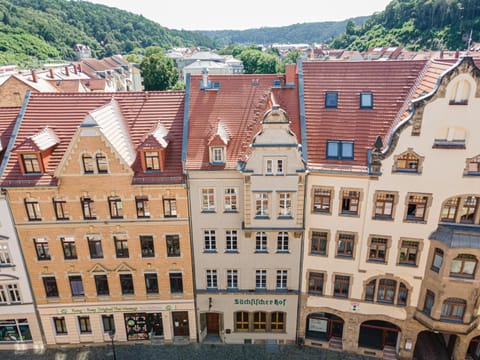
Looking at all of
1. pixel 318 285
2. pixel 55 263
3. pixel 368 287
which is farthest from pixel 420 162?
pixel 55 263

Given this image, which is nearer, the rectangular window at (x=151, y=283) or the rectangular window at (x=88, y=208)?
the rectangular window at (x=88, y=208)

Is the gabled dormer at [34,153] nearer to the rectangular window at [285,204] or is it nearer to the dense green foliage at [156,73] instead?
the rectangular window at [285,204]

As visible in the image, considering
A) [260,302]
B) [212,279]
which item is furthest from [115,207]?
[260,302]

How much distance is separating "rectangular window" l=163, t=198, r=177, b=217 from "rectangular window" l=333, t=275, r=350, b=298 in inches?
576

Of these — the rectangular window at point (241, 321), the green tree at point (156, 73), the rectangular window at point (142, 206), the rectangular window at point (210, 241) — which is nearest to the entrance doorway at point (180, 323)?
the rectangular window at point (241, 321)

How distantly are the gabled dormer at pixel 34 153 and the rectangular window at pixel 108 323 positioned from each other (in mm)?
14415

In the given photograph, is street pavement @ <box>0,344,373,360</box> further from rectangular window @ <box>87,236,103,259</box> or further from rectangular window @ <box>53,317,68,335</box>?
rectangular window @ <box>87,236,103,259</box>

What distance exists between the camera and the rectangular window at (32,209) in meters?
26.6

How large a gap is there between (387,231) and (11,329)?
3335 cm

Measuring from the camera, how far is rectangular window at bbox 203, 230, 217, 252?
28177mm

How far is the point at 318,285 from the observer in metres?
29.5

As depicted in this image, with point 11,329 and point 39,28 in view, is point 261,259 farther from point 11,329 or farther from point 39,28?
point 39,28

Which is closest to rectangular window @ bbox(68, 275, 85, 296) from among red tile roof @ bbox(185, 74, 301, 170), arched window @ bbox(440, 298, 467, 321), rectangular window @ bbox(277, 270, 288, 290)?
red tile roof @ bbox(185, 74, 301, 170)

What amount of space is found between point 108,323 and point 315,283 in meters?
19.3
